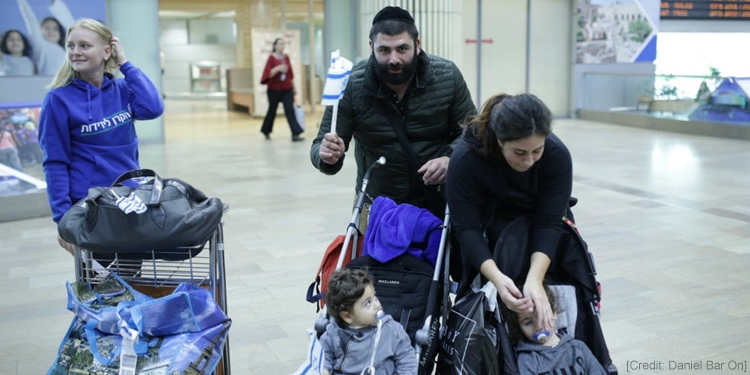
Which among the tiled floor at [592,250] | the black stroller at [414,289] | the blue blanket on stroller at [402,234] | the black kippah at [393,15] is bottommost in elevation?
the tiled floor at [592,250]

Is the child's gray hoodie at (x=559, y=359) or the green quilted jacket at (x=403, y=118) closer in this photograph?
the child's gray hoodie at (x=559, y=359)

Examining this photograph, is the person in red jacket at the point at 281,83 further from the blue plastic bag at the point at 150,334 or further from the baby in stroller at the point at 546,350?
the baby in stroller at the point at 546,350

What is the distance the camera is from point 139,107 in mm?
3346

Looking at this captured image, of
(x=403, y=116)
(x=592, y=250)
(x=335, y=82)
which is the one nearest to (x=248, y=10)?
(x=592, y=250)

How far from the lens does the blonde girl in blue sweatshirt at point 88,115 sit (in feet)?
10.2

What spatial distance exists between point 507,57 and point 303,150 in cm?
666

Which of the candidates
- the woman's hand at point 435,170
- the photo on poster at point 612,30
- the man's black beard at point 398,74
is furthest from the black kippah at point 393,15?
the photo on poster at point 612,30

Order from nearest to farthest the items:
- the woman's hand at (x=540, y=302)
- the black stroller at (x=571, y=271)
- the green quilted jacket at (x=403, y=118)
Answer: the woman's hand at (x=540, y=302) < the black stroller at (x=571, y=271) < the green quilted jacket at (x=403, y=118)

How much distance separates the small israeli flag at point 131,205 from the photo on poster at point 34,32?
376 inches

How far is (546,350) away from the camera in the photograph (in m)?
2.63

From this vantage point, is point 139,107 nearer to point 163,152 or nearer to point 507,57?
point 163,152

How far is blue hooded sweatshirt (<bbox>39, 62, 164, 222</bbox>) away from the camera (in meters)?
3.12

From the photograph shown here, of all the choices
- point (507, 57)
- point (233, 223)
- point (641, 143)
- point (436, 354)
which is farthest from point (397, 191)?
point (507, 57)

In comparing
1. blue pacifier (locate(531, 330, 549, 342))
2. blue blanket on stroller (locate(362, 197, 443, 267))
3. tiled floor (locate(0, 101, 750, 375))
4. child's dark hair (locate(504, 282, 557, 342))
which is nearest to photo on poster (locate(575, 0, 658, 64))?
tiled floor (locate(0, 101, 750, 375))
